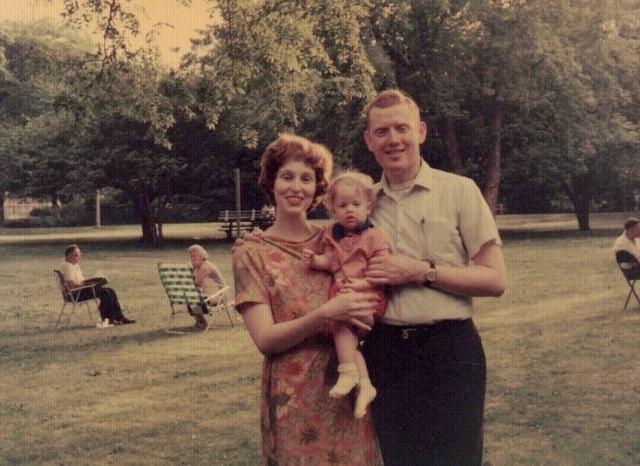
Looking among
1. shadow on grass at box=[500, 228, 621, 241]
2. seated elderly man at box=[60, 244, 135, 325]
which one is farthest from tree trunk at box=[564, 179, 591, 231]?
seated elderly man at box=[60, 244, 135, 325]

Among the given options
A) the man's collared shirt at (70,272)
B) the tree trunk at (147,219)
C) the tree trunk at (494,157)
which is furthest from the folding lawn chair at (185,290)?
the tree trunk at (147,219)

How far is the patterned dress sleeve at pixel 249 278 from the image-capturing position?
250 centimetres

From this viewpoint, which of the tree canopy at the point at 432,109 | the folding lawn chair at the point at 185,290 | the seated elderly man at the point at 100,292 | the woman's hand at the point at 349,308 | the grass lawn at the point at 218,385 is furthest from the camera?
the tree canopy at the point at 432,109

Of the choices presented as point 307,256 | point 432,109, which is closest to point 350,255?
point 307,256

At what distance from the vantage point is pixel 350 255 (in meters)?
2.55

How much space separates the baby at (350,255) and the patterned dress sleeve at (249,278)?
16 cm

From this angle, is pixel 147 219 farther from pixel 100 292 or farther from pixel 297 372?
pixel 297 372

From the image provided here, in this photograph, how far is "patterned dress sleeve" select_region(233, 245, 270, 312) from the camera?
250 cm

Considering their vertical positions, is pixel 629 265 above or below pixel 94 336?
above

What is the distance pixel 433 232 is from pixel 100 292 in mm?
9528

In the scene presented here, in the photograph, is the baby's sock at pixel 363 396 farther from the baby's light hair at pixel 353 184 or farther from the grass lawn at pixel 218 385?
the grass lawn at pixel 218 385

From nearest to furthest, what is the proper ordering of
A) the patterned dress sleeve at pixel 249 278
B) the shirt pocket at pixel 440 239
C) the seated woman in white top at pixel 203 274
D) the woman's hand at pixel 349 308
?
the woman's hand at pixel 349 308, the patterned dress sleeve at pixel 249 278, the shirt pocket at pixel 440 239, the seated woman in white top at pixel 203 274

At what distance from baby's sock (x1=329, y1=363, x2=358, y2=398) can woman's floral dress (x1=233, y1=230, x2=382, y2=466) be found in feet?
0.25

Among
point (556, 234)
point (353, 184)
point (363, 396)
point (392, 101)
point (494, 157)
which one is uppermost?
point (494, 157)
